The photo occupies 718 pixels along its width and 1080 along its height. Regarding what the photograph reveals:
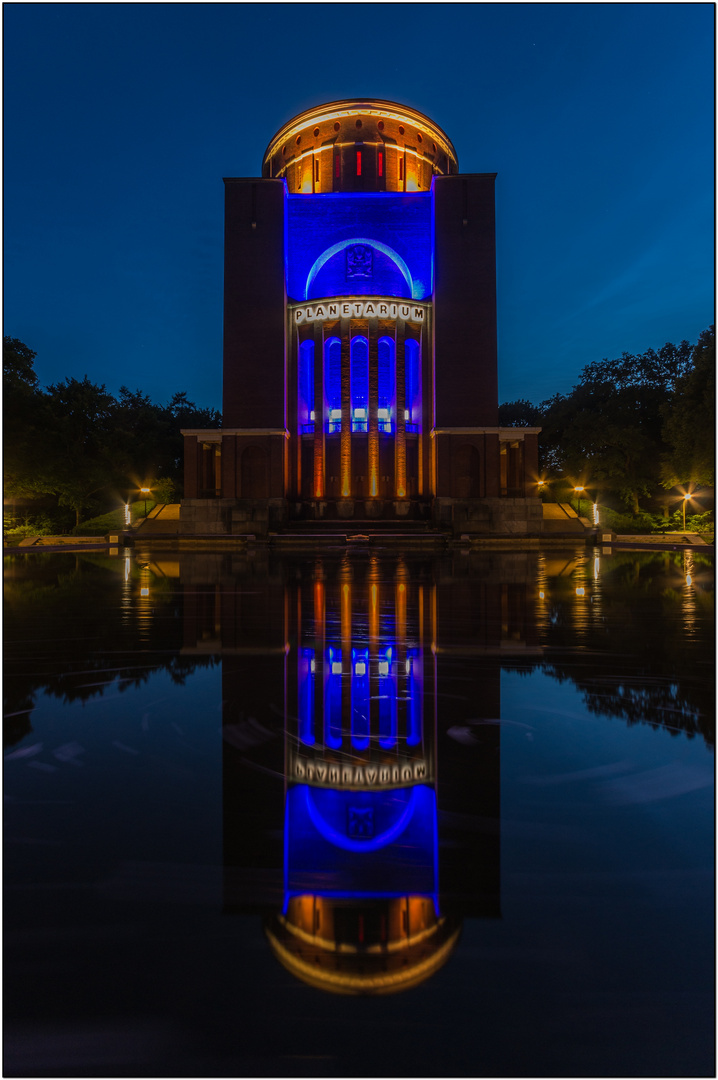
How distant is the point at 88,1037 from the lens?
1246 millimetres

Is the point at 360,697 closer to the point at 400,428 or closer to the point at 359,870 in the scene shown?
the point at 359,870

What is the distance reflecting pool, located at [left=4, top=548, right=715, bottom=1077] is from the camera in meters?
1.25

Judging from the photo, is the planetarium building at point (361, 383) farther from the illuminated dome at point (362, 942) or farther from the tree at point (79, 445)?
the illuminated dome at point (362, 942)

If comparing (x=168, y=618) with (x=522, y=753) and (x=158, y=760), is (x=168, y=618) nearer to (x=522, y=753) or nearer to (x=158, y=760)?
(x=158, y=760)

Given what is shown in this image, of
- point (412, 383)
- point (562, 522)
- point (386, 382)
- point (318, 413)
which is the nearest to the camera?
point (562, 522)

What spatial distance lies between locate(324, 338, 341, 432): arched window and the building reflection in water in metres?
30.7

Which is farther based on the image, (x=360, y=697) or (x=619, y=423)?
(x=619, y=423)

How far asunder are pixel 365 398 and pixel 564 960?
35774 mm

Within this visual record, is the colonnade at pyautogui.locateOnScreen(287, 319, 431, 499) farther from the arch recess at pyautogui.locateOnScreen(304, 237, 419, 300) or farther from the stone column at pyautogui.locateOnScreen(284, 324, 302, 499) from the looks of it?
the arch recess at pyautogui.locateOnScreen(304, 237, 419, 300)

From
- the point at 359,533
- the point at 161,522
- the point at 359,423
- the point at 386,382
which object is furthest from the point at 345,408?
the point at 161,522

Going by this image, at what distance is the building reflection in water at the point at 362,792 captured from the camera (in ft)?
5.16

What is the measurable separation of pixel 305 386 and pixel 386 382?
5145 millimetres

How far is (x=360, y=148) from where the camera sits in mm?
40594

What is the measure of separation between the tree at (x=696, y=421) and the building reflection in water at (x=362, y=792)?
86.7ft
